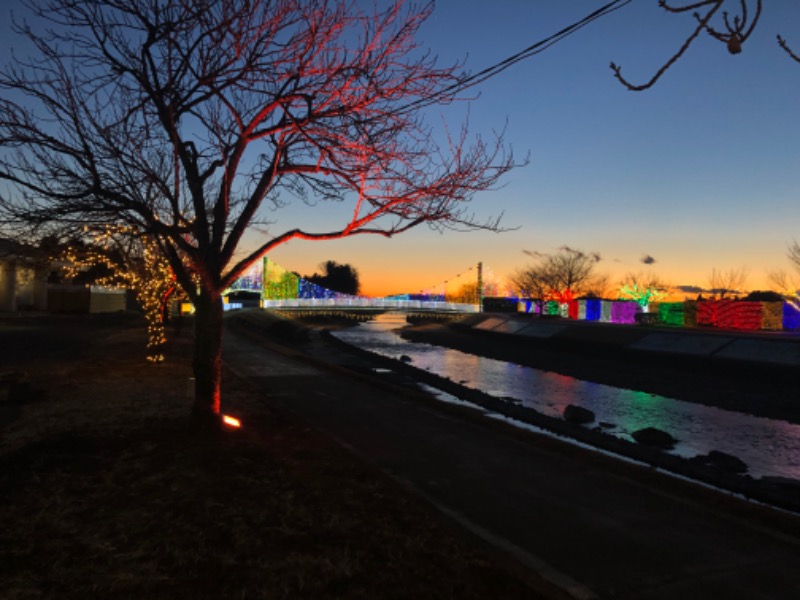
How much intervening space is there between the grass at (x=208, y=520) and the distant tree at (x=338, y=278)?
13066cm

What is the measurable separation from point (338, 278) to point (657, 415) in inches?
4945

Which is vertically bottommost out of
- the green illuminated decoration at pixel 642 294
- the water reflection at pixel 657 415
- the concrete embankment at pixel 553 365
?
the water reflection at pixel 657 415

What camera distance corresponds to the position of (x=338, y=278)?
140500 millimetres

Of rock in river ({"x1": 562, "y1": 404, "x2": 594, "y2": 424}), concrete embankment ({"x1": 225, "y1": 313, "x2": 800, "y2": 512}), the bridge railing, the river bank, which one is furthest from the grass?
the bridge railing

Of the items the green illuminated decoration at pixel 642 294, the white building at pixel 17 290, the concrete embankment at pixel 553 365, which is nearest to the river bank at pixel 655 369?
the concrete embankment at pixel 553 365

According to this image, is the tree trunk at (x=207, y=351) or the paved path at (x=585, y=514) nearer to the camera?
the paved path at (x=585, y=514)

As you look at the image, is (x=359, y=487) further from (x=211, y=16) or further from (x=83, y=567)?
(x=211, y=16)

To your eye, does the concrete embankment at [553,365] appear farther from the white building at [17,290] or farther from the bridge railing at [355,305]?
the bridge railing at [355,305]

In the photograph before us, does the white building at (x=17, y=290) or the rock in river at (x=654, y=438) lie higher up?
the white building at (x=17, y=290)

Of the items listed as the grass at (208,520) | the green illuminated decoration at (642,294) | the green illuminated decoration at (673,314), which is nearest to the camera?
the grass at (208,520)

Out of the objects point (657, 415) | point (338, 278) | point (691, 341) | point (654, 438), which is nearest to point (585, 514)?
point (654, 438)

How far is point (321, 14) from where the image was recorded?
23.4 ft

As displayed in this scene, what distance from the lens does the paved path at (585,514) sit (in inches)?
183

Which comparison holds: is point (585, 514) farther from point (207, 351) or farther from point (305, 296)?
point (305, 296)
